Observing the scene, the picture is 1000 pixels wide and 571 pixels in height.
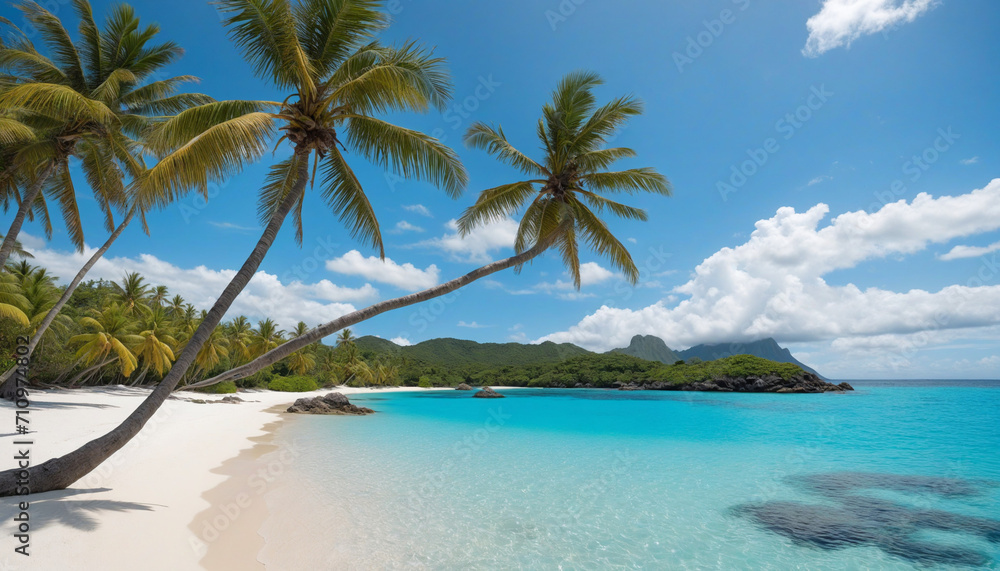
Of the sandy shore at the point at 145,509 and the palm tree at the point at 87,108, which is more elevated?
the palm tree at the point at 87,108

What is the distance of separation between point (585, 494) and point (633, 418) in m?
19.1

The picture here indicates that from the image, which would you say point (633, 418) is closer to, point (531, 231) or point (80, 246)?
point (531, 231)

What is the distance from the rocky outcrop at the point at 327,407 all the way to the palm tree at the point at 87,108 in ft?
52.7

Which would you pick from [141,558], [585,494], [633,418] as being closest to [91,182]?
[141,558]

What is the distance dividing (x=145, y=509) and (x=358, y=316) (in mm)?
3663

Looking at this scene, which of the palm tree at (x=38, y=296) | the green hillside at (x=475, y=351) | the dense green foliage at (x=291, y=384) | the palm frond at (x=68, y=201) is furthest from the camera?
the green hillside at (x=475, y=351)

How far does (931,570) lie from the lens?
5.43m

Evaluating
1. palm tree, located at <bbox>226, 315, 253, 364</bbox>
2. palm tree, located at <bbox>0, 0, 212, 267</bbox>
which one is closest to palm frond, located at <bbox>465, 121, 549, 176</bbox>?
palm tree, located at <bbox>0, 0, 212, 267</bbox>

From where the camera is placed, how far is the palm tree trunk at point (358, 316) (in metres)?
5.34

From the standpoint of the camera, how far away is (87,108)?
7.72 metres

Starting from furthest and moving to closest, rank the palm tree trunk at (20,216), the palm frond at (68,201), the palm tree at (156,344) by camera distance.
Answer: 1. the palm tree at (156,344)
2. the palm frond at (68,201)
3. the palm tree trunk at (20,216)

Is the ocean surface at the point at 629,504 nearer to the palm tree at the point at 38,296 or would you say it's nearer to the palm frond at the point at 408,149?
the palm frond at the point at 408,149

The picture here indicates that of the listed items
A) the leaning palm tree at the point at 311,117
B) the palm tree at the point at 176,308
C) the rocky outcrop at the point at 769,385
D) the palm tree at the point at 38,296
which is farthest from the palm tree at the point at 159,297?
the rocky outcrop at the point at 769,385

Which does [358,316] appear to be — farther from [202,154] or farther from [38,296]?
[38,296]
